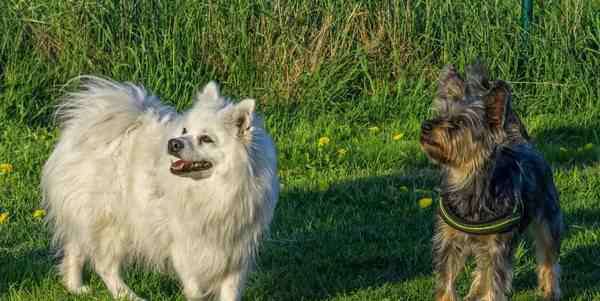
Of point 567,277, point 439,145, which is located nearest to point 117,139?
point 439,145

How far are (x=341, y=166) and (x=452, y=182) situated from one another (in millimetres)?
2517

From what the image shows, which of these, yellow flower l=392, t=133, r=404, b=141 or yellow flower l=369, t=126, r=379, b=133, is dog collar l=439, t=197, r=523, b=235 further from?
yellow flower l=369, t=126, r=379, b=133

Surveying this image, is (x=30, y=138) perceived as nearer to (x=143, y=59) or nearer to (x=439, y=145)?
(x=143, y=59)

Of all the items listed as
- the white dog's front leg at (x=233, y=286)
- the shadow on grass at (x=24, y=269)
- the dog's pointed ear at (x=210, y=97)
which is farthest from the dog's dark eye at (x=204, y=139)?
the shadow on grass at (x=24, y=269)

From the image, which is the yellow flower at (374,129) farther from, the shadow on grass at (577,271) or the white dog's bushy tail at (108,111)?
the white dog's bushy tail at (108,111)

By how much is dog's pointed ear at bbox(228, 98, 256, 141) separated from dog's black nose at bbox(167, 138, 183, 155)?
0.28m

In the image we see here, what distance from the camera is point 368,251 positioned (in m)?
6.09

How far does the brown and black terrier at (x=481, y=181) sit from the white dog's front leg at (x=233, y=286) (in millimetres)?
994

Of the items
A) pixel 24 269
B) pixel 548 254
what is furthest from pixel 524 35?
pixel 24 269

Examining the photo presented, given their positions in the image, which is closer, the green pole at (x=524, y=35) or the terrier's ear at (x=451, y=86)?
the terrier's ear at (x=451, y=86)

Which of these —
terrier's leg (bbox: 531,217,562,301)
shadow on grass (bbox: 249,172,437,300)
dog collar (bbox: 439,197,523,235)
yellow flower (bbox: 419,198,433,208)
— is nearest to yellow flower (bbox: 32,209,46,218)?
shadow on grass (bbox: 249,172,437,300)

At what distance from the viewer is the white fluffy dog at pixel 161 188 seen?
16.6 feet

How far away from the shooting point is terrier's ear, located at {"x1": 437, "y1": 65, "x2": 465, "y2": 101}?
4965mm

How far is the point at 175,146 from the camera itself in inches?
194
